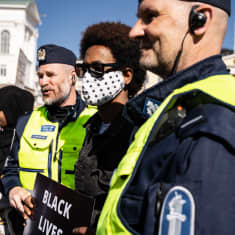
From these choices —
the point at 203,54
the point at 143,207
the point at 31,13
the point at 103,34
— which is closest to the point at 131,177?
the point at 143,207

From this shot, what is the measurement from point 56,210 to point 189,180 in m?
1.05

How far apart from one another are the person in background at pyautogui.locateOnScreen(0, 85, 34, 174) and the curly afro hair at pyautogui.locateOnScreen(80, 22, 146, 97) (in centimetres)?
181

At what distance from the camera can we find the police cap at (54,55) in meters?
2.55

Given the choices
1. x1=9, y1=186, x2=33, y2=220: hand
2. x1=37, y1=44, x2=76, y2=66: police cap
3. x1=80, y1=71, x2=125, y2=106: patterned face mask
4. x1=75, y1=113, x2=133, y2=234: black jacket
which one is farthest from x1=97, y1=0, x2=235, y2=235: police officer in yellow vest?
x1=37, y1=44, x2=76, y2=66: police cap

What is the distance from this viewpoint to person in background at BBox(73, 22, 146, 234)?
1.64 m

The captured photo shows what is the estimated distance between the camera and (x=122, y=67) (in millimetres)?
1938

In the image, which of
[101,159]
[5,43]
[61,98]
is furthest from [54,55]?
[5,43]

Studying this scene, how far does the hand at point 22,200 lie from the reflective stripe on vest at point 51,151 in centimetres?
13

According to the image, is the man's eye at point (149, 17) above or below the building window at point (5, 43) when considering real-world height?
below

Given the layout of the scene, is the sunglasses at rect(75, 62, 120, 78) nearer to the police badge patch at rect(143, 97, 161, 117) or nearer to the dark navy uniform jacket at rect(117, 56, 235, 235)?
the police badge patch at rect(143, 97, 161, 117)

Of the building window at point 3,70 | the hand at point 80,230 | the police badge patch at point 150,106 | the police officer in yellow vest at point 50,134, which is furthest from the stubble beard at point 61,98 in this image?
the building window at point 3,70

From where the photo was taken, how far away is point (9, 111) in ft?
11.5

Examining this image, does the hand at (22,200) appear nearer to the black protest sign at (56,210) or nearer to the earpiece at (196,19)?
the black protest sign at (56,210)

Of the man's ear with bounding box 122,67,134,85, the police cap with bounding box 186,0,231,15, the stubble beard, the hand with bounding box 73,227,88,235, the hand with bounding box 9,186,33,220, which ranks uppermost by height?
the police cap with bounding box 186,0,231,15
